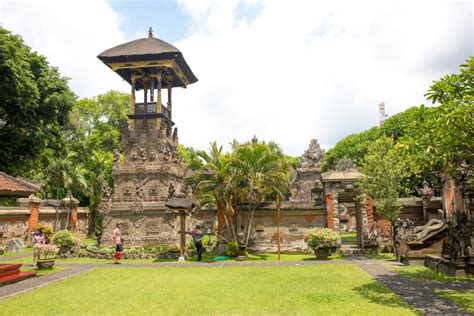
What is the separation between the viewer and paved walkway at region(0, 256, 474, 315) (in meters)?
8.82

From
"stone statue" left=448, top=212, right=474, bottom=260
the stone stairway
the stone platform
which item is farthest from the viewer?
the stone stairway

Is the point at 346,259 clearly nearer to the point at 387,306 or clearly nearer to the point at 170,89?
the point at 387,306

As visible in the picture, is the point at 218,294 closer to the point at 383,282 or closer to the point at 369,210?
the point at 383,282

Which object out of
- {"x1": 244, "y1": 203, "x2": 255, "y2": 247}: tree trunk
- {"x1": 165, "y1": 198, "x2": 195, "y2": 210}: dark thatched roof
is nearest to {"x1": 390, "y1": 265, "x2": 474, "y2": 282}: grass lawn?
{"x1": 244, "y1": 203, "x2": 255, "y2": 247}: tree trunk

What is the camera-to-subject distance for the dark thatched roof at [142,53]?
28.1m

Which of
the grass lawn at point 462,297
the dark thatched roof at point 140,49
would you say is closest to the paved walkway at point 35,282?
the grass lawn at point 462,297

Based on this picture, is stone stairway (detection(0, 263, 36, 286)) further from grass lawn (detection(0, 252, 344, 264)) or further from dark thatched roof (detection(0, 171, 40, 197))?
grass lawn (detection(0, 252, 344, 264))

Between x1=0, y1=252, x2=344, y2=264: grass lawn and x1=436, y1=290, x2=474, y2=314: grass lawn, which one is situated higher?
x1=436, y1=290, x2=474, y2=314: grass lawn

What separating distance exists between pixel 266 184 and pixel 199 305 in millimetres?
11531

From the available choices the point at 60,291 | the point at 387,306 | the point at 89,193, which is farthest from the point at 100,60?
the point at 387,306

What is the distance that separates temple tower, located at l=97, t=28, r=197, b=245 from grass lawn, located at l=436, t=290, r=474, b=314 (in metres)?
18.6

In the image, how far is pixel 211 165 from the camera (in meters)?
20.2

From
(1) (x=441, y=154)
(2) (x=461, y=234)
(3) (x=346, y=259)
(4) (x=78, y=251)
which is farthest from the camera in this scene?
(4) (x=78, y=251)

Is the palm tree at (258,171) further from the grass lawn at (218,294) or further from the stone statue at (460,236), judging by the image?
the stone statue at (460,236)
